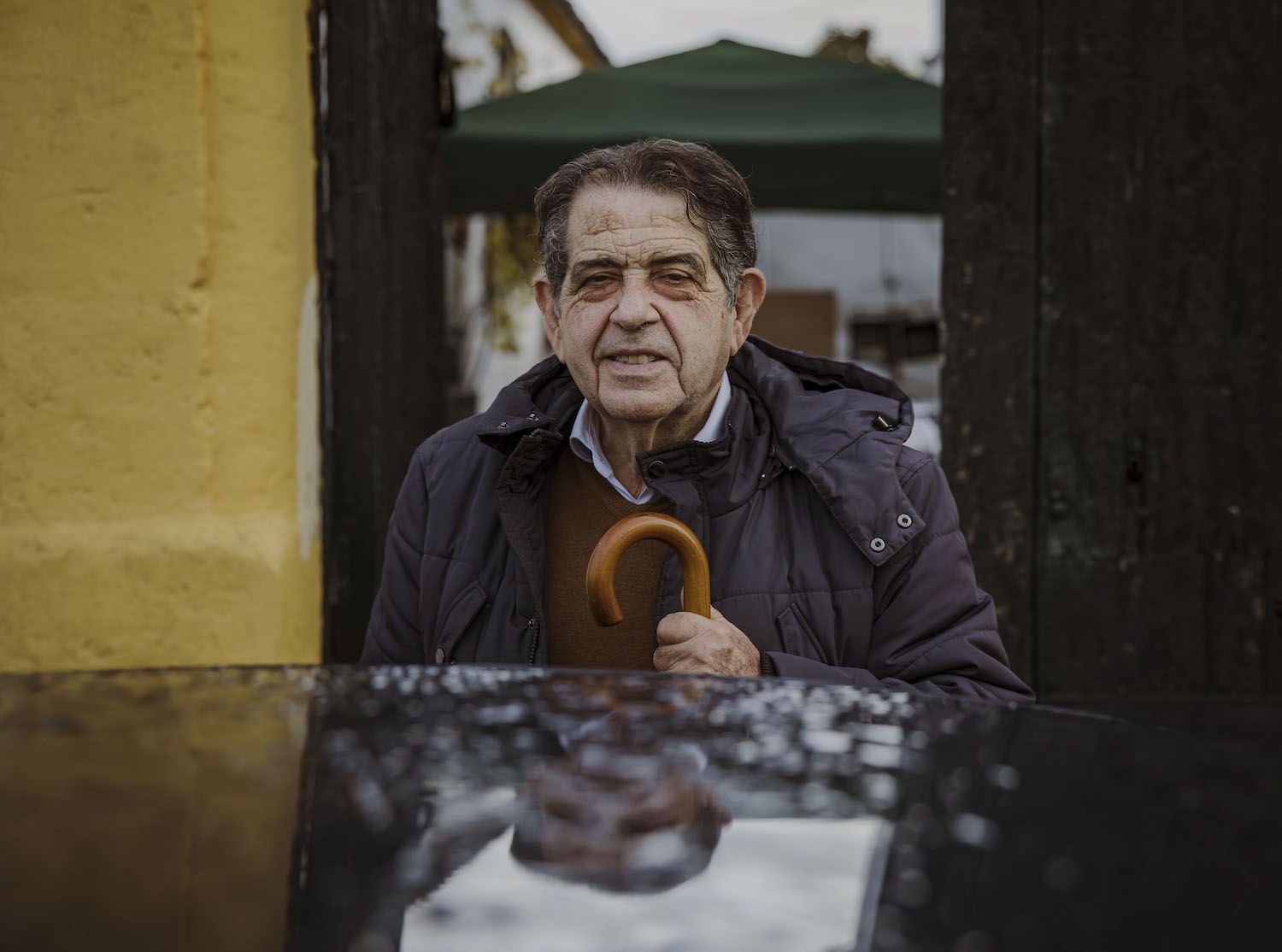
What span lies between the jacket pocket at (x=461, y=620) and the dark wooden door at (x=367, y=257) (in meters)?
1.27

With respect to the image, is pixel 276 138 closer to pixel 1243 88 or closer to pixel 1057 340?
pixel 1057 340

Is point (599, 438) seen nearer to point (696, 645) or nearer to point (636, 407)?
point (636, 407)

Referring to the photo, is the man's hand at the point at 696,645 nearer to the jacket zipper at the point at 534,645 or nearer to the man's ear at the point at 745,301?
the jacket zipper at the point at 534,645

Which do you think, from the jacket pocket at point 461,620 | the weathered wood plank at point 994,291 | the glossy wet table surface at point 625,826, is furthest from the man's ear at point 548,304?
the glossy wet table surface at point 625,826

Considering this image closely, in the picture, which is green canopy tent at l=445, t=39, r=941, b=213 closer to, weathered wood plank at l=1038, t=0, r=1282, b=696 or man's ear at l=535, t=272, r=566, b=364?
weathered wood plank at l=1038, t=0, r=1282, b=696

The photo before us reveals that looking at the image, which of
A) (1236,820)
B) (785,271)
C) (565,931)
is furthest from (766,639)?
(785,271)

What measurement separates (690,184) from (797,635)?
0.71 m

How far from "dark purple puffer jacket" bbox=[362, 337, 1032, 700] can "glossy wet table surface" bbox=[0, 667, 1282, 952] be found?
3.42 feet

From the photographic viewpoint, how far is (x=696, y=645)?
163cm

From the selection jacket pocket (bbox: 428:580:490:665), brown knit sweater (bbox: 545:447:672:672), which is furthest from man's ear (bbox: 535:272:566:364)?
jacket pocket (bbox: 428:580:490:665)

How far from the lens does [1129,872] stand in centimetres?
56

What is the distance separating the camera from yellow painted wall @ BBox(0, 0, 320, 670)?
297 centimetres

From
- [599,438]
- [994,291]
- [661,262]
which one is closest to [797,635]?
[599,438]

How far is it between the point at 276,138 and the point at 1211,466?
2.26 m
